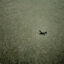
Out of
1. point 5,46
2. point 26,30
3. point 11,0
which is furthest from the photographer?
point 11,0

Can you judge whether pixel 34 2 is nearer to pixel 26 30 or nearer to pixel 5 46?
pixel 26 30

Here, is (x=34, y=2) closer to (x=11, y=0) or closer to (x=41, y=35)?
(x=11, y=0)

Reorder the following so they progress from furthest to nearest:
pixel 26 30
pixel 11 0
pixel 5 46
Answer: pixel 11 0 < pixel 26 30 < pixel 5 46

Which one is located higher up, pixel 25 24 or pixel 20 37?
pixel 25 24

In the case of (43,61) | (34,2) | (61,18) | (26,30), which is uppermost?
(34,2)

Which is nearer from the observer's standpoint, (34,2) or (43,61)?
(43,61)

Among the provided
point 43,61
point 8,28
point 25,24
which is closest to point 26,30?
point 25,24

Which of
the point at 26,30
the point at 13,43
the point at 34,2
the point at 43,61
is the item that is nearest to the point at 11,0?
the point at 34,2
